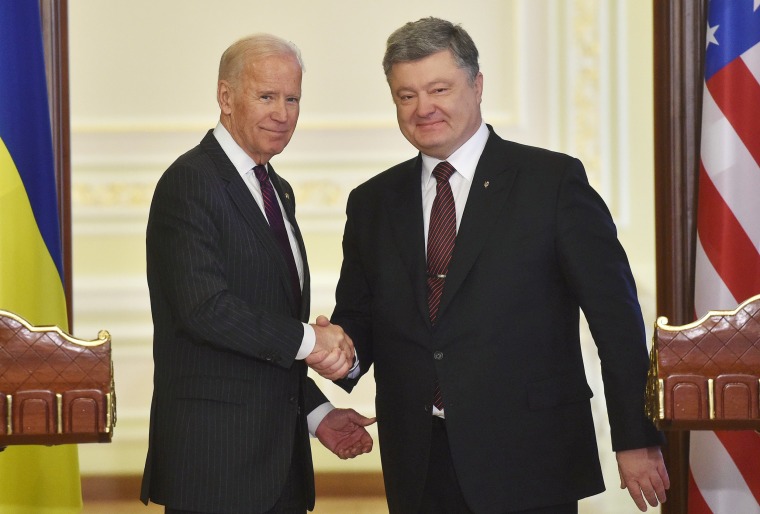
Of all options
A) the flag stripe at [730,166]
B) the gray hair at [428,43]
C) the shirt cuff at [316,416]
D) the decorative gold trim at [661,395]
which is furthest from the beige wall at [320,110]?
the decorative gold trim at [661,395]

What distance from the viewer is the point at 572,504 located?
2.28m

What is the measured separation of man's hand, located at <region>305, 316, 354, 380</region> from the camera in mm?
2295

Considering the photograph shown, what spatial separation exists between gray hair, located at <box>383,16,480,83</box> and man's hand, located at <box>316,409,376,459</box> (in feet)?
2.93

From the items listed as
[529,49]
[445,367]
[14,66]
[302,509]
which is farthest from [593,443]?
[529,49]

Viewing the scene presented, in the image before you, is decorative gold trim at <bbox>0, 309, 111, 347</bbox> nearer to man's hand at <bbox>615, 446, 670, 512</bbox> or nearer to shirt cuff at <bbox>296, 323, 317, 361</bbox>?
shirt cuff at <bbox>296, 323, 317, 361</bbox>

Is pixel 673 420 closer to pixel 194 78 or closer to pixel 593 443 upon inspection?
pixel 593 443

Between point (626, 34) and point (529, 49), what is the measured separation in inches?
19.0

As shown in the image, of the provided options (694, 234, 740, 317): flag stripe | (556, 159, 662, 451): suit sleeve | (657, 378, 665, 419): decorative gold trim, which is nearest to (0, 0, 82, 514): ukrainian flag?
(556, 159, 662, 451): suit sleeve

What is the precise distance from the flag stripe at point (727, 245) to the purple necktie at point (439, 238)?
0.96 m

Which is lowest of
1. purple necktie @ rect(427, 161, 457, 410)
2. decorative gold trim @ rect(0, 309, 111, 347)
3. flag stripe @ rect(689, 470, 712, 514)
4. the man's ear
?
flag stripe @ rect(689, 470, 712, 514)

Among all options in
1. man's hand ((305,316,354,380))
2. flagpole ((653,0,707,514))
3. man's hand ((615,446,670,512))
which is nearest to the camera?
man's hand ((615,446,670,512))

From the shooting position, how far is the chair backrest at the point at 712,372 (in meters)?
1.83

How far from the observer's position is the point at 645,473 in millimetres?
2182

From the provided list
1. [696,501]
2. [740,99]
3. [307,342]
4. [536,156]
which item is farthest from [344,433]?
[740,99]
